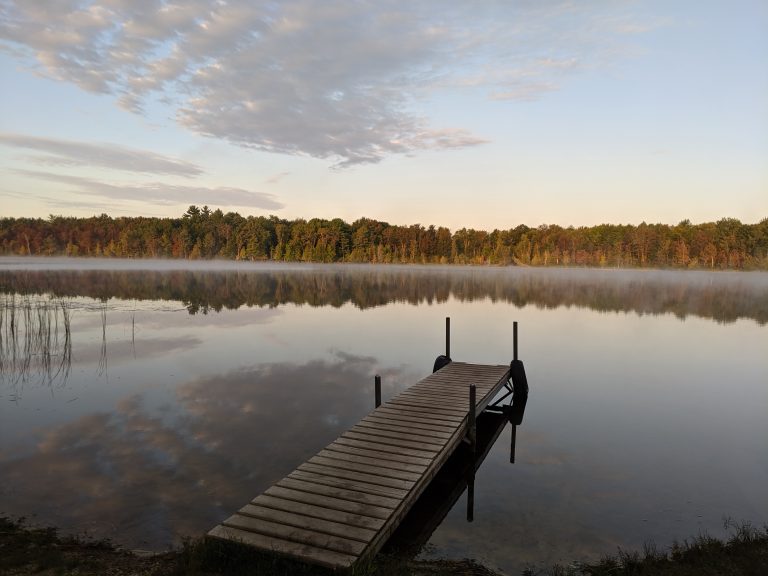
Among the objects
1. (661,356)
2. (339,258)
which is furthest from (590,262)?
(661,356)

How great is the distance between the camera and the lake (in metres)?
7.29

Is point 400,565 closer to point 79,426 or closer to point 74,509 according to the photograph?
point 74,509

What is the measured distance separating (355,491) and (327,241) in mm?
143483

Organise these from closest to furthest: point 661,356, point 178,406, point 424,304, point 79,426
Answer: point 79,426 < point 178,406 < point 661,356 < point 424,304

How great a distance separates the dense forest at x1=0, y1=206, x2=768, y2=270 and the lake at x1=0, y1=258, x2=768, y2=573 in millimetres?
121375

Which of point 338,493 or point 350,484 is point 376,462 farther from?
point 338,493

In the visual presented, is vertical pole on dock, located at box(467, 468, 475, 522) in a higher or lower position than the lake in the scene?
lower

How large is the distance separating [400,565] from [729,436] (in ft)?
32.3

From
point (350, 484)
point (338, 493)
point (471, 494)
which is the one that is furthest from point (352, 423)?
point (338, 493)

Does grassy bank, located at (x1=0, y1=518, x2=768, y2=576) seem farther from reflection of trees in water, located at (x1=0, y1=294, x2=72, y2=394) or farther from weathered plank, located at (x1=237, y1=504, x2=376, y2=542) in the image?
reflection of trees in water, located at (x1=0, y1=294, x2=72, y2=394)

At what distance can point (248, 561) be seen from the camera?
5.28 m

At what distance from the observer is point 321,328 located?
25.5 metres

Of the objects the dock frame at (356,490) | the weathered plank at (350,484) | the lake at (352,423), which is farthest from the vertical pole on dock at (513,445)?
the weathered plank at (350,484)

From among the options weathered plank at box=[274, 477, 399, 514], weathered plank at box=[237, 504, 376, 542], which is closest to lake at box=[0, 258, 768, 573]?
weathered plank at box=[274, 477, 399, 514]
